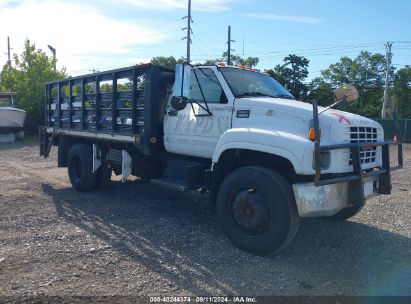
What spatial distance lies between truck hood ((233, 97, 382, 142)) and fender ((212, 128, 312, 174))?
0.18 m

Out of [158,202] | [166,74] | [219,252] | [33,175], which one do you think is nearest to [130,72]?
[166,74]

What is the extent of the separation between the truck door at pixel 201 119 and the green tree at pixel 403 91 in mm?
50349

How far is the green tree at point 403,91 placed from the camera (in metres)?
52.1

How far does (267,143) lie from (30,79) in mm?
23483

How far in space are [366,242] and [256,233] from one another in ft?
5.33

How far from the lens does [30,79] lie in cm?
2525

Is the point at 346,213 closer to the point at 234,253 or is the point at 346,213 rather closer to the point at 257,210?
the point at 257,210

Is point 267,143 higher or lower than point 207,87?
lower

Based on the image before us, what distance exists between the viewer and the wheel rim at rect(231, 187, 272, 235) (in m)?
4.95

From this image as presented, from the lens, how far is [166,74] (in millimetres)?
6977

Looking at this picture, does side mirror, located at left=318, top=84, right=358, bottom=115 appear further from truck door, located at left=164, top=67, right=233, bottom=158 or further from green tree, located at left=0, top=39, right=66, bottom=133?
green tree, located at left=0, top=39, right=66, bottom=133

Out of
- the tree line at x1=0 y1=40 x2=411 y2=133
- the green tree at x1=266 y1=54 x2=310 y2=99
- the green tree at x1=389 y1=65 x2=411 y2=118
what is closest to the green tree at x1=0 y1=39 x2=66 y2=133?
the tree line at x1=0 y1=40 x2=411 y2=133

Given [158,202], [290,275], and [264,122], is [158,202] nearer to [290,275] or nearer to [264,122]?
[264,122]

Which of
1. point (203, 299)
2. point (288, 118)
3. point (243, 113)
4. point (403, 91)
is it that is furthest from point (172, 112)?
point (403, 91)
